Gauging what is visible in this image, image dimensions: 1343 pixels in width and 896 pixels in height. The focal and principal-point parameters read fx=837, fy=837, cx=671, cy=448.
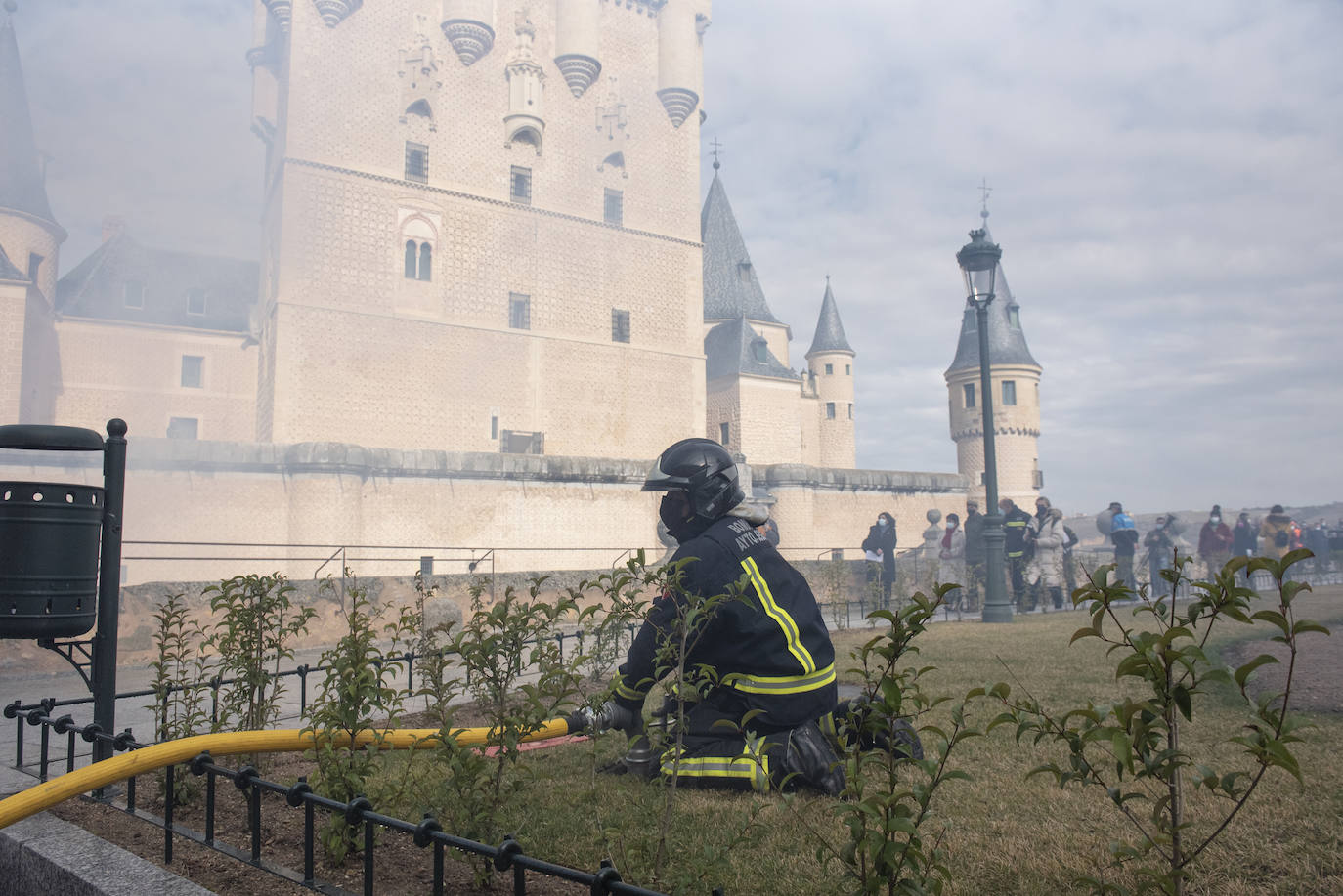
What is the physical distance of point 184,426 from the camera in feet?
124

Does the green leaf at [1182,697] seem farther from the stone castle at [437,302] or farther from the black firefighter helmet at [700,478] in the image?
the stone castle at [437,302]

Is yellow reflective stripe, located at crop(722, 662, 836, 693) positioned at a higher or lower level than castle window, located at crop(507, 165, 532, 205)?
lower

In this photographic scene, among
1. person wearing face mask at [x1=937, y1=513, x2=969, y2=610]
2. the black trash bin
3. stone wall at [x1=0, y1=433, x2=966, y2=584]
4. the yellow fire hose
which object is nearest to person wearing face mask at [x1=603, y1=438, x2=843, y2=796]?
the yellow fire hose

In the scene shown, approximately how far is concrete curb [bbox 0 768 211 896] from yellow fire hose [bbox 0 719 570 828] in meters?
0.19

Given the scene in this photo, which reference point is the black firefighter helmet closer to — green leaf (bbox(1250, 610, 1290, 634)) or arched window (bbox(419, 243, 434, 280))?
green leaf (bbox(1250, 610, 1290, 634))

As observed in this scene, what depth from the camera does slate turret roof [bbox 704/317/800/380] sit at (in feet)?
149

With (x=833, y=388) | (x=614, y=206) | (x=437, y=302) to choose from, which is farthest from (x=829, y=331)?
(x=437, y=302)

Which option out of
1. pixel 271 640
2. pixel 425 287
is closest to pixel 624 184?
pixel 425 287

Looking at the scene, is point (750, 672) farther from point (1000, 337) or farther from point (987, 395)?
point (1000, 337)

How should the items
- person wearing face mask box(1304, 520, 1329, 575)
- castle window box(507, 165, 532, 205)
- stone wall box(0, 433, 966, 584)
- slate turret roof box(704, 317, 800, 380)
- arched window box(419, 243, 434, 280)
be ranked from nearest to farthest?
1. stone wall box(0, 433, 966, 584)
2. person wearing face mask box(1304, 520, 1329, 575)
3. arched window box(419, 243, 434, 280)
4. castle window box(507, 165, 532, 205)
5. slate turret roof box(704, 317, 800, 380)

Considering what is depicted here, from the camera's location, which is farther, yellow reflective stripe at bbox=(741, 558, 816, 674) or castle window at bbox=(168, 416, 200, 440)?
castle window at bbox=(168, 416, 200, 440)

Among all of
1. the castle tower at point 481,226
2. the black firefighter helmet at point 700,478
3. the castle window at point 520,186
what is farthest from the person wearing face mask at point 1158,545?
the castle window at point 520,186

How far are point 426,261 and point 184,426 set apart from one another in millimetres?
15473

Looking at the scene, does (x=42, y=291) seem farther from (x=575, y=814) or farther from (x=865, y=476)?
(x=575, y=814)
